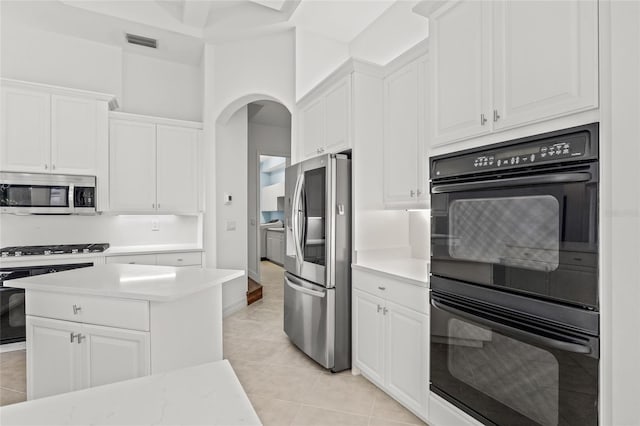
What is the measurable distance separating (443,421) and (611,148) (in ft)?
5.00

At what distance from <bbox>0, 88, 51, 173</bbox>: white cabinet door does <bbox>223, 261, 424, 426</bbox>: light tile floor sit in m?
2.62

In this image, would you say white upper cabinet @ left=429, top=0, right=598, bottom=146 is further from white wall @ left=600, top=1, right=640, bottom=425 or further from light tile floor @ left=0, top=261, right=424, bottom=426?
Answer: light tile floor @ left=0, top=261, right=424, bottom=426

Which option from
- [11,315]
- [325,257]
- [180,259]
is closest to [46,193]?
[11,315]

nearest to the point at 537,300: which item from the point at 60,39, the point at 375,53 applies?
the point at 375,53

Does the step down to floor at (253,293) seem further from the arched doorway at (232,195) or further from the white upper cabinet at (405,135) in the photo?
the white upper cabinet at (405,135)

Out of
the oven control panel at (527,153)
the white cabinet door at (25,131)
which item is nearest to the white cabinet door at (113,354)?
the oven control panel at (527,153)

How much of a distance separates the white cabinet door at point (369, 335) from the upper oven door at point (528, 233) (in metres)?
0.79

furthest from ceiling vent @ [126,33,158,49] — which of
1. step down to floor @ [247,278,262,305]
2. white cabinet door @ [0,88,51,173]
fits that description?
step down to floor @ [247,278,262,305]

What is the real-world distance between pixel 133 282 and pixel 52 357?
622mm

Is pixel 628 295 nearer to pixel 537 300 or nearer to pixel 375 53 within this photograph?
pixel 537 300

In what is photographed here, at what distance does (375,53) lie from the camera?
3379 millimetres

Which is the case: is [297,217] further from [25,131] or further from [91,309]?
[25,131]

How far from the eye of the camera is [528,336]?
53.6 inches

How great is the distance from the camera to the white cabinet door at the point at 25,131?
3238 mm
